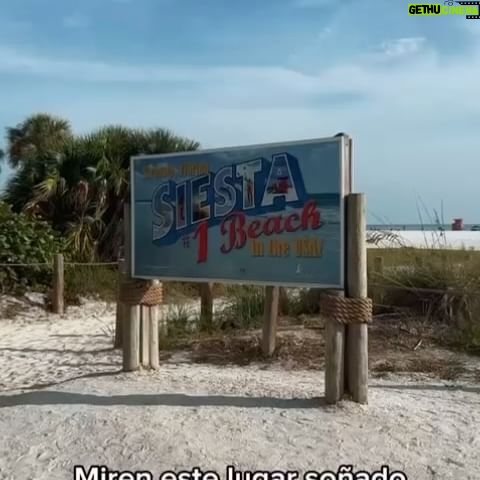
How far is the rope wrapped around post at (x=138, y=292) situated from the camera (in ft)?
22.2

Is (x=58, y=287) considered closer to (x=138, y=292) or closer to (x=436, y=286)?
(x=436, y=286)

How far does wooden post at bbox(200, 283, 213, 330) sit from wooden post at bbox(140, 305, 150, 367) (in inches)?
112

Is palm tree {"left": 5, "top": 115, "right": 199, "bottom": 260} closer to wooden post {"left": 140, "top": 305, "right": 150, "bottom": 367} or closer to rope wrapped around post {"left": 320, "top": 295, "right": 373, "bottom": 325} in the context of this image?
wooden post {"left": 140, "top": 305, "right": 150, "bottom": 367}

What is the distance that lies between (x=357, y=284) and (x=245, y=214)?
1.15 metres

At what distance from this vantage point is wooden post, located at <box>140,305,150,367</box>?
22.4 feet

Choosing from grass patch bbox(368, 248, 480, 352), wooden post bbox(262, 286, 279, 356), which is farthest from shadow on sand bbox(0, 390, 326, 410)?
grass patch bbox(368, 248, 480, 352)

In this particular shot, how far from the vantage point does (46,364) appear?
8.24 m

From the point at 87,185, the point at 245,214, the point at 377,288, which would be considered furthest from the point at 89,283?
the point at 245,214

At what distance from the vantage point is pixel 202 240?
20.9 feet

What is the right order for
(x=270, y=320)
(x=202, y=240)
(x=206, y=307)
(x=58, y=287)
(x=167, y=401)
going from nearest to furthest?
(x=167, y=401)
(x=202, y=240)
(x=270, y=320)
(x=206, y=307)
(x=58, y=287)

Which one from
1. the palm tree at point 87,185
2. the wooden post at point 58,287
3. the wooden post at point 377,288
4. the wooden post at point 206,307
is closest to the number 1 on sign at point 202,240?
the wooden post at point 206,307

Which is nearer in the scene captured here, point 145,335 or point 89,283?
point 145,335

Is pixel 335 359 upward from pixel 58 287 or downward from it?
downward

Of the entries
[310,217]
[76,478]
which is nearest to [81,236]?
[310,217]
